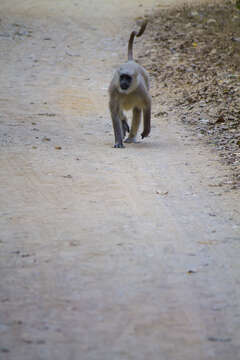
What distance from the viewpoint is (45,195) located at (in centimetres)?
595

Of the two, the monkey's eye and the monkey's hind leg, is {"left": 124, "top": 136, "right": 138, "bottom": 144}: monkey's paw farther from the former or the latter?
the monkey's eye

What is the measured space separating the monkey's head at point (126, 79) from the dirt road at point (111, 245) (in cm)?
78

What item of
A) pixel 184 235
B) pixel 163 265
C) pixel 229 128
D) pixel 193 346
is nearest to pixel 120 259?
pixel 163 265

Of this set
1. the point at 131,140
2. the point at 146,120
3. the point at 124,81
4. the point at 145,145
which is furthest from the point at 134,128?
the point at 124,81

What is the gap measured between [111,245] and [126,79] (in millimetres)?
4134

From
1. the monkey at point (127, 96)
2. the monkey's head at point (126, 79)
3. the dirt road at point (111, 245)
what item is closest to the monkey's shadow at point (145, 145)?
the dirt road at point (111, 245)

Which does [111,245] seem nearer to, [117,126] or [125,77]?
[117,126]

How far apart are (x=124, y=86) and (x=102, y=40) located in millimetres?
8843

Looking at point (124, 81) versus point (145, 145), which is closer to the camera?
point (124, 81)

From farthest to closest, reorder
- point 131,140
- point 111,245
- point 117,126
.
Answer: point 131,140 → point 117,126 → point 111,245

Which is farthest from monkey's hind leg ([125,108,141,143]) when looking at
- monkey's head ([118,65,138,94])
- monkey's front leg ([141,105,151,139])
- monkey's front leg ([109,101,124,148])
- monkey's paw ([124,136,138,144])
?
monkey's head ([118,65,138,94])

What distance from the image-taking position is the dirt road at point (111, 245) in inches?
135

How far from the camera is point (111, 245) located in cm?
474

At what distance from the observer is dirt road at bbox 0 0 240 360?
11.3 ft
